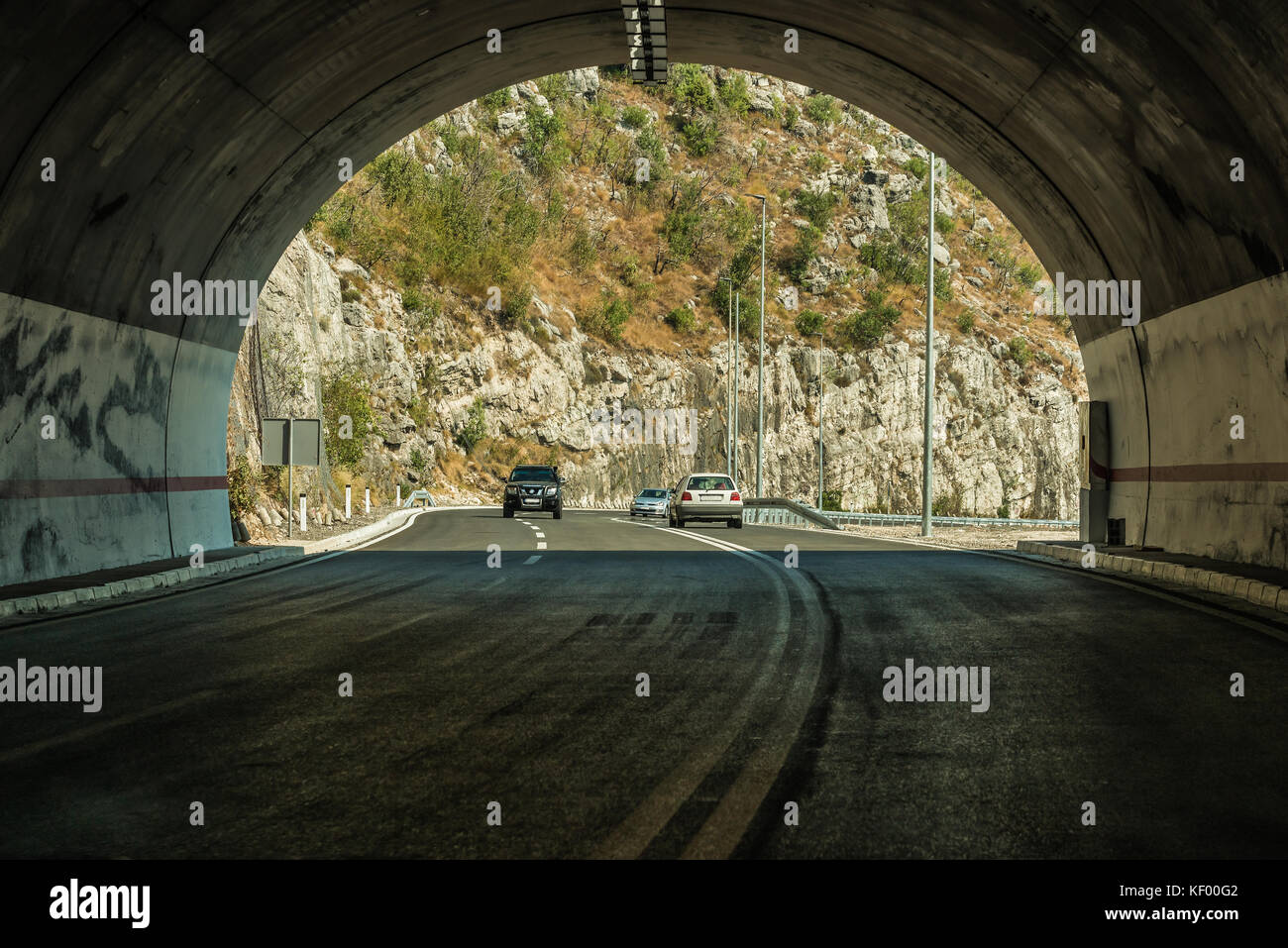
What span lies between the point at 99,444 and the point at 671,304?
7975 centimetres

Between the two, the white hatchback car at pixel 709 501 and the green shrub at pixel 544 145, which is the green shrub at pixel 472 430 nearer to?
the green shrub at pixel 544 145

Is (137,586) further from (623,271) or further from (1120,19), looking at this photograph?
(623,271)

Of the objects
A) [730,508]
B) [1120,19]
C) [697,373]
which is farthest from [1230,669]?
[697,373]

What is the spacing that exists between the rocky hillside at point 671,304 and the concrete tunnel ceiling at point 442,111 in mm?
34399

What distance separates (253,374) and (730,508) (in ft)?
45.2

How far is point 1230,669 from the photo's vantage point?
9094mm

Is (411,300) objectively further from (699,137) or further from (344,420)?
(699,137)

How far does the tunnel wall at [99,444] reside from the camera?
13.9 metres

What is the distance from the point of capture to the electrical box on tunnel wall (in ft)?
68.9

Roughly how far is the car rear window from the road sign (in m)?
13.8

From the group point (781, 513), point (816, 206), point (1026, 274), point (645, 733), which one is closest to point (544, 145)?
point (816, 206)

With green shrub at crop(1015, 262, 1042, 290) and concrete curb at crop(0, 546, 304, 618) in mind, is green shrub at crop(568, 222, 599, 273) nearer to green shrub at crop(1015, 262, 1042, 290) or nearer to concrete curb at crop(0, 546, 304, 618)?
green shrub at crop(1015, 262, 1042, 290)

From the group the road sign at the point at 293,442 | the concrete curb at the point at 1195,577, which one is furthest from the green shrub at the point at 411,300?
the concrete curb at the point at 1195,577

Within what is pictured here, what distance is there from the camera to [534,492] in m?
44.2
